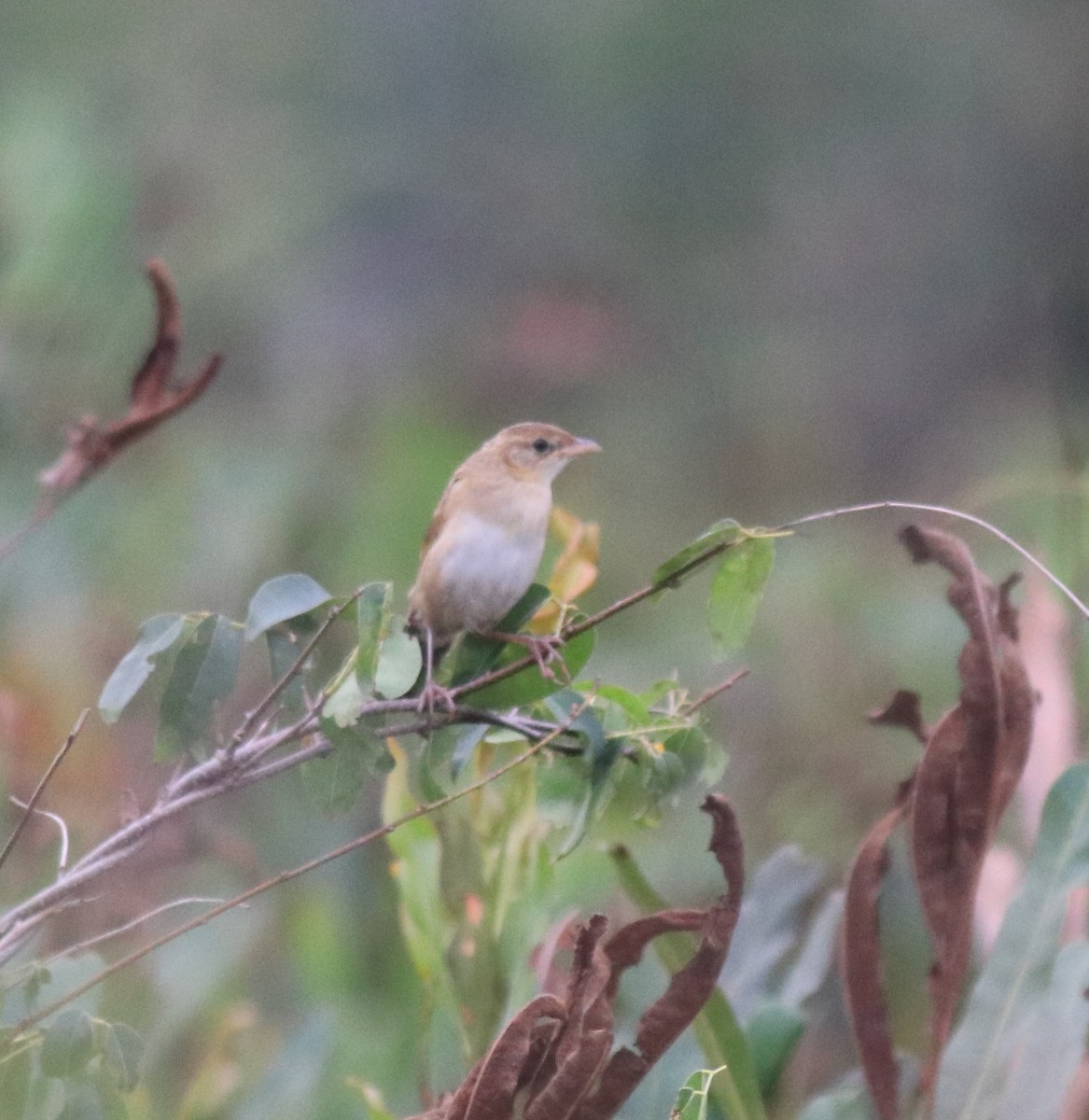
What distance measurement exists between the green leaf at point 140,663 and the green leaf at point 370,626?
154 mm

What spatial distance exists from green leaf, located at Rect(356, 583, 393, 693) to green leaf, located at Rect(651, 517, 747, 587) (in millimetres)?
238

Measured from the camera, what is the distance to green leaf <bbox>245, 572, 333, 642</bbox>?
148 centimetres

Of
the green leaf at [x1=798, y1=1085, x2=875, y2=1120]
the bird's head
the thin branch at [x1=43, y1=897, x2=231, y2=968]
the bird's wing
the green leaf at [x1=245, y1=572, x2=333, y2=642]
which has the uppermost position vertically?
the bird's head

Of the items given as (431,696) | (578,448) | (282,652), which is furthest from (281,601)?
(578,448)

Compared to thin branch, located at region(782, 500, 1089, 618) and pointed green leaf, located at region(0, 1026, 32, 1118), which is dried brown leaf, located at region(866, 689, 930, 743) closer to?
thin branch, located at region(782, 500, 1089, 618)

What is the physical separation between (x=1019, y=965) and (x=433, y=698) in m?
0.84

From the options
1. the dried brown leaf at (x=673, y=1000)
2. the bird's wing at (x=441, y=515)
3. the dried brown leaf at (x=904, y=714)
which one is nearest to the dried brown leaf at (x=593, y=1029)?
the dried brown leaf at (x=673, y=1000)

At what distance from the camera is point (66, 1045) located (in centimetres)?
147

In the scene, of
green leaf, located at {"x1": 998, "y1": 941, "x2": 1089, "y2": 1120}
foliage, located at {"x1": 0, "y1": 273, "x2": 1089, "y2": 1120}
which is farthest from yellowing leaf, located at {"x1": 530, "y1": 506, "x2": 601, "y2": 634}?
green leaf, located at {"x1": 998, "y1": 941, "x2": 1089, "y2": 1120}

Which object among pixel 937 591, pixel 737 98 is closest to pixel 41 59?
pixel 737 98

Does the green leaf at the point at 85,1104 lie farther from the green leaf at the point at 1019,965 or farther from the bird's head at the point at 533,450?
the bird's head at the point at 533,450

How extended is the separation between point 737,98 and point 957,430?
212 centimetres

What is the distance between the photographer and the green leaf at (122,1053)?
4.78 ft

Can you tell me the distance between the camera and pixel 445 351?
8.62 metres
